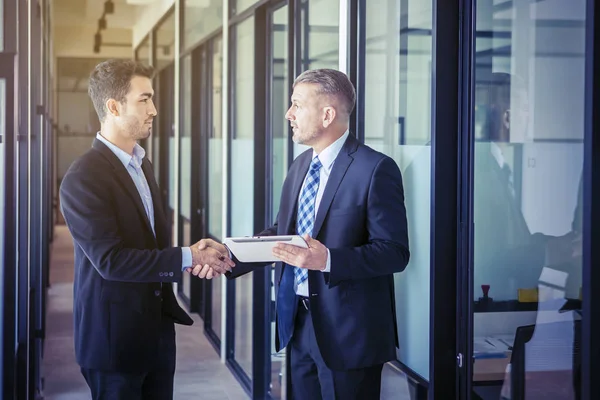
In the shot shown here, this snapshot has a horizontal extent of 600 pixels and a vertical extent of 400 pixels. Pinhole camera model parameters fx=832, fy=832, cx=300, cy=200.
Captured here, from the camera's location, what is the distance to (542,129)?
2.51 metres

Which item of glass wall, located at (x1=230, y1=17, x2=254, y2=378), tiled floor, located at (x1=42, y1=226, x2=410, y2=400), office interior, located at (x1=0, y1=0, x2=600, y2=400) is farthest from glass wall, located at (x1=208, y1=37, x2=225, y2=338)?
office interior, located at (x1=0, y1=0, x2=600, y2=400)

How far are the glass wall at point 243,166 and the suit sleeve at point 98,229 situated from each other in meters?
2.85

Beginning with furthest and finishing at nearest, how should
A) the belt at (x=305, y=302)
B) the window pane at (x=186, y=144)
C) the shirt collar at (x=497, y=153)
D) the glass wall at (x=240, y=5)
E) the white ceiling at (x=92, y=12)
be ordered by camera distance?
the white ceiling at (x=92, y=12) → the window pane at (x=186, y=144) → the glass wall at (x=240, y=5) → the belt at (x=305, y=302) → the shirt collar at (x=497, y=153)

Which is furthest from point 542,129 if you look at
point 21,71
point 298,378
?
point 21,71

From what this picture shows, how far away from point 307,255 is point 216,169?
5288mm

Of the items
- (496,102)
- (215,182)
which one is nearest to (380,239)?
(496,102)

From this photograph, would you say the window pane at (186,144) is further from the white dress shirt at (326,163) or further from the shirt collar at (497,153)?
the shirt collar at (497,153)

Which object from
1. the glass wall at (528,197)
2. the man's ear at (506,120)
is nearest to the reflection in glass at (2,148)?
the glass wall at (528,197)

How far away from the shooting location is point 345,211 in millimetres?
2852

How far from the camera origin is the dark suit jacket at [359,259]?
2758 millimetres

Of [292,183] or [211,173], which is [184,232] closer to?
[211,173]

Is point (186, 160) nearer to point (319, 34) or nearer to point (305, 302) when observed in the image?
point (319, 34)

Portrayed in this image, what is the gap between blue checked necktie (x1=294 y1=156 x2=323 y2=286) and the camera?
9.82ft

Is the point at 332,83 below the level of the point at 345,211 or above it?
above
